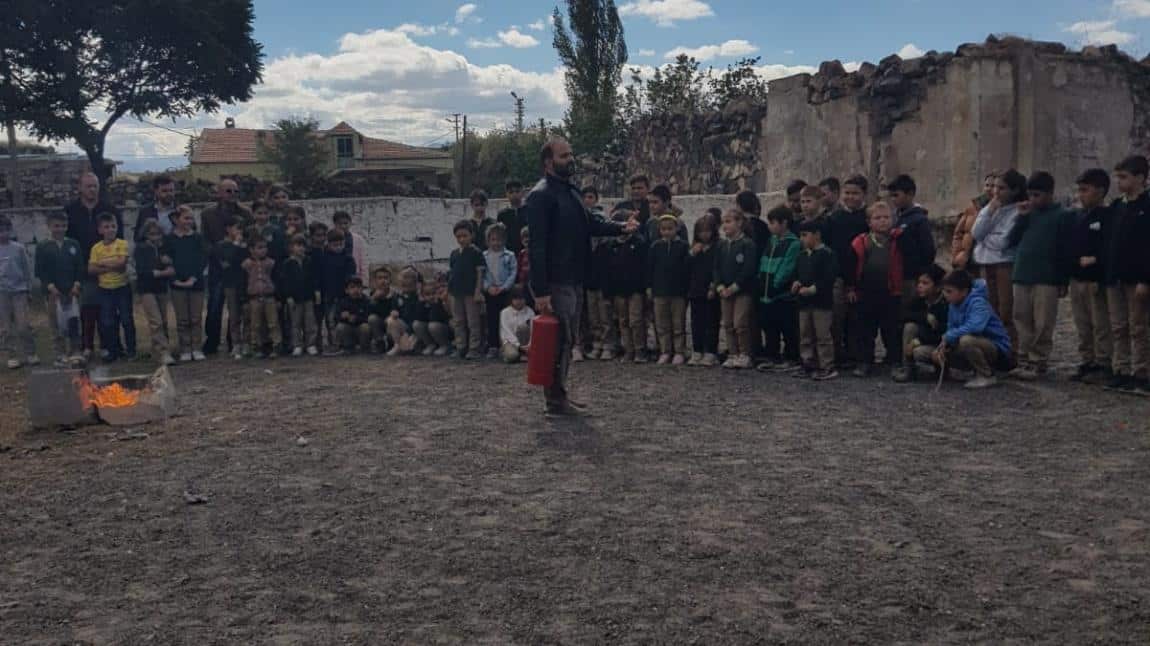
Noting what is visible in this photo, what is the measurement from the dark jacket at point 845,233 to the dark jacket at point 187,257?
22.5 ft

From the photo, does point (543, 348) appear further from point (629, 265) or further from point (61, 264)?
point (61, 264)

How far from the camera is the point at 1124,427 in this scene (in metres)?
6.80

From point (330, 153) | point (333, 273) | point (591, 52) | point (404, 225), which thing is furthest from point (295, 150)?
point (333, 273)

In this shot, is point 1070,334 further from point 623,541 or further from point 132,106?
point 132,106

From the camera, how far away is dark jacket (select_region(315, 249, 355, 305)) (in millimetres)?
11617

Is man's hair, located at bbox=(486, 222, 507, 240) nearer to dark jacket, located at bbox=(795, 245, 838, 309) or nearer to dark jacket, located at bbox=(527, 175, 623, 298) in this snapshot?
dark jacket, located at bbox=(527, 175, 623, 298)

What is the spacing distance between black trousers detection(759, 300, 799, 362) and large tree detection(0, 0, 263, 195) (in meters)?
22.0

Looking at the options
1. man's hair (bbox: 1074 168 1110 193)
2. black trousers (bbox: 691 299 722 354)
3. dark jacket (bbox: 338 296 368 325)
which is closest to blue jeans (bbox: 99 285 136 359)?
dark jacket (bbox: 338 296 368 325)

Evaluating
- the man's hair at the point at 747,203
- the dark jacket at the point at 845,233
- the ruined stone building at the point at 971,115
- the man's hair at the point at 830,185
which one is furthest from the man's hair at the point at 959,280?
the ruined stone building at the point at 971,115

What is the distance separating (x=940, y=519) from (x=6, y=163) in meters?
43.3

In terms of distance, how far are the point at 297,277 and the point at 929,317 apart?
6.73m

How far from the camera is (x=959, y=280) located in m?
8.36

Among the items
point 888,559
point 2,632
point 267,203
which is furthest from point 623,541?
point 267,203

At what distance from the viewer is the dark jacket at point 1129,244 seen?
777cm
